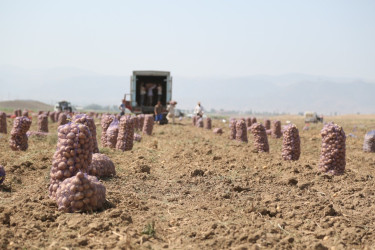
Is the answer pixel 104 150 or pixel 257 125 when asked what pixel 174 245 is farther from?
pixel 257 125

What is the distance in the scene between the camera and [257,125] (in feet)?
41.0

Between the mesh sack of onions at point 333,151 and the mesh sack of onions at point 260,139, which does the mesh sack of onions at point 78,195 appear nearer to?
the mesh sack of onions at point 333,151

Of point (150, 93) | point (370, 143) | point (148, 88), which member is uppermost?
point (148, 88)

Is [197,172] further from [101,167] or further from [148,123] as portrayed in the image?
[148,123]

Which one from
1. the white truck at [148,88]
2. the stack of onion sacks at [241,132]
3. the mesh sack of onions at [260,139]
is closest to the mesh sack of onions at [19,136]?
the mesh sack of onions at [260,139]

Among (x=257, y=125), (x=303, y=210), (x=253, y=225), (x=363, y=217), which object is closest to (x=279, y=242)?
(x=253, y=225)

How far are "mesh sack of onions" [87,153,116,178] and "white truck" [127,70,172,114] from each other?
22928 mm

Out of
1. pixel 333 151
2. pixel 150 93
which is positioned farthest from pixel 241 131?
pixel 150 93

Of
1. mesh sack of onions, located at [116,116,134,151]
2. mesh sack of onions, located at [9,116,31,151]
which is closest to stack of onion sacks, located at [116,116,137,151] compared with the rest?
mesh sack of onions, located at [116,116,134,151]

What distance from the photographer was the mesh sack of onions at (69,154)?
5809 mm

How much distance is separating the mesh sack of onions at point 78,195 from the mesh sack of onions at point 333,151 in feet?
17.1

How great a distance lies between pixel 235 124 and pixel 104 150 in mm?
7725

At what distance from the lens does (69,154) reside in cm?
585

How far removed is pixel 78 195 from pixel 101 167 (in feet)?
7.89
